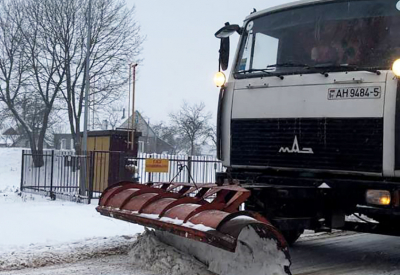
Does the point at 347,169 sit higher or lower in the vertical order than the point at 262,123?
lower

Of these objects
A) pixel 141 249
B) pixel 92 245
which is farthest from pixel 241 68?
pixel 92 245

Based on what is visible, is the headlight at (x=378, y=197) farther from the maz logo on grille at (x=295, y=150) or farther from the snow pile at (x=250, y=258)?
the snow pile at (x=250, y=258)

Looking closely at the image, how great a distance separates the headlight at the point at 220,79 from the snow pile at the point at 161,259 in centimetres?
208

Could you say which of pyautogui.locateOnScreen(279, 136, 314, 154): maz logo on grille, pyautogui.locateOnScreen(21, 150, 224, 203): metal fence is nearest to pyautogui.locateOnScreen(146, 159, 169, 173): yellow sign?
pyautogui.locateOnScreen(21, 150, 224, 203): metal fence

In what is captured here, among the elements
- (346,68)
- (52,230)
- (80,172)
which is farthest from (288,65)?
(80,172)

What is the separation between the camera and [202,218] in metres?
5.02

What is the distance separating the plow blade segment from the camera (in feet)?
15.6

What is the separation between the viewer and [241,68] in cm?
670

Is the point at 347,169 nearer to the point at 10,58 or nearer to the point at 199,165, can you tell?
the point at 199,165

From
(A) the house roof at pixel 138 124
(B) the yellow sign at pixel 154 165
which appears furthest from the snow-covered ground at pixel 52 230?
(A) the house roof at pixel 138 124

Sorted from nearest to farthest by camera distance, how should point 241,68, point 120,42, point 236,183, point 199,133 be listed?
point 236,183, point 241,68, point 120,42, point 199,133

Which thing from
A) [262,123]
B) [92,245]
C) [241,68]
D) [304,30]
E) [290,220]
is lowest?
[92,245]

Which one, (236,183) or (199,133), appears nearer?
(236,183)

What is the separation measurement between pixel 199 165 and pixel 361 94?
36.7 ft
